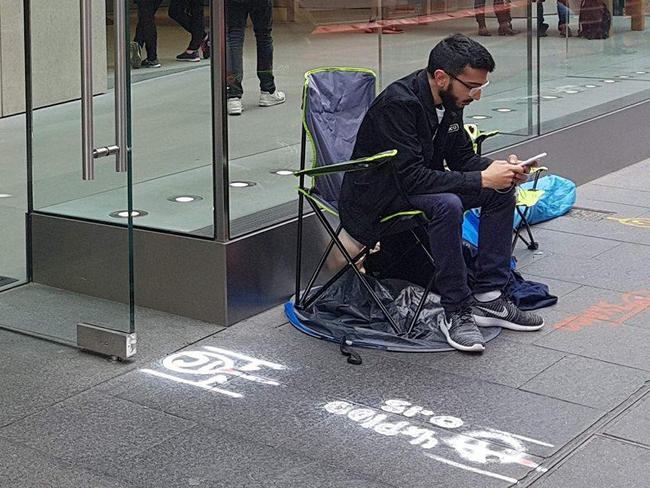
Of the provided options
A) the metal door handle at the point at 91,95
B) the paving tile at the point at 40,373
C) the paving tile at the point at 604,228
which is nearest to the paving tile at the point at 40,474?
the paving tile at the point at 40,373

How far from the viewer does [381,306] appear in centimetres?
464

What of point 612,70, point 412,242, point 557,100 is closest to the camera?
point 412,242

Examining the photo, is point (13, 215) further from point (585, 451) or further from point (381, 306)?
point (585, 451)

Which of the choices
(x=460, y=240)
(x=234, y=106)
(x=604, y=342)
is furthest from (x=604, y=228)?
(x=234, y=106)

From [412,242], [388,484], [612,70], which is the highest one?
[612,70]

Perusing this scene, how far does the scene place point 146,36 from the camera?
15.1 ft

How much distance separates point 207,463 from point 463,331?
1366 mm

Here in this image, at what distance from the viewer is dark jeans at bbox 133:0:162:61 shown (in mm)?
4520

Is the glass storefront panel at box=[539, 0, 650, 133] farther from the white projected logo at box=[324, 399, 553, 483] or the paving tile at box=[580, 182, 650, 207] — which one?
the white projected logo at box=[324, 399, 553, 483]

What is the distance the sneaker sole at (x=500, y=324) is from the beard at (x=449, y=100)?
0.85 m

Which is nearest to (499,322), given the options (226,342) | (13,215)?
(226,342)

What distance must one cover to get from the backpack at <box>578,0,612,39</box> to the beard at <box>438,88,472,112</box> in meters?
3.37

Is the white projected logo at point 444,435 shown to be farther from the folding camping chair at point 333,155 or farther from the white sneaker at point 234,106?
the white sneaker at point 234,106

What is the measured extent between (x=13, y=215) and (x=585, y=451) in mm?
2756
